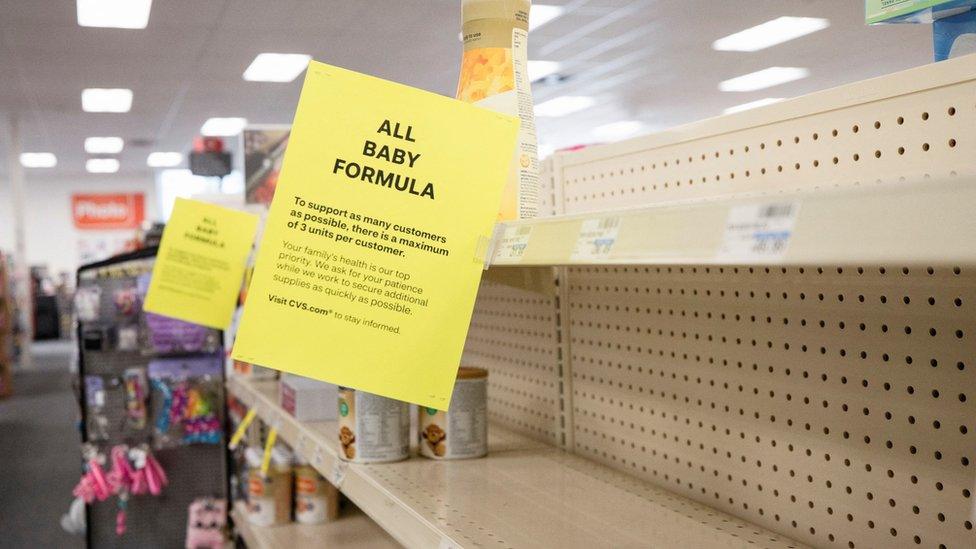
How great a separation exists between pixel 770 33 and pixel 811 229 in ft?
25.6

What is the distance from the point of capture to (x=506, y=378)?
2084 millimetres

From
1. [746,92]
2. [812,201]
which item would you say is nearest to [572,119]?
[746,92]

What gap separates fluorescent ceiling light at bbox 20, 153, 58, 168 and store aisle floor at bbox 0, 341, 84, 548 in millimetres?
4691

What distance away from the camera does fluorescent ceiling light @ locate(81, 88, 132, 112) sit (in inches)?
378

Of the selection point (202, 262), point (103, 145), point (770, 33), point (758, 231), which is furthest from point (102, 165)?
point (758, 231)

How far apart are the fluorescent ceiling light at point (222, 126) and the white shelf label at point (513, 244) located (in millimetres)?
11018

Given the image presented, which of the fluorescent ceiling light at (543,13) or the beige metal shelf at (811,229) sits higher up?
the fluorescent ceiling light at (543,13)

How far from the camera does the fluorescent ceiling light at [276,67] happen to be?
8.31m

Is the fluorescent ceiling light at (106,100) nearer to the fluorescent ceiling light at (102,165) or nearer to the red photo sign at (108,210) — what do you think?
the fluorescent ceiling light at (102,165)

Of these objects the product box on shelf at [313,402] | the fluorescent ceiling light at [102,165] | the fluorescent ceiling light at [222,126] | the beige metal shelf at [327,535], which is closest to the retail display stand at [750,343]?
the product box on shelf at [313,402]

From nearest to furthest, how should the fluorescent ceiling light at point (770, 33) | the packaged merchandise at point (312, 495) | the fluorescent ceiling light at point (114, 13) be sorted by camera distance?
the packaged merchandise at point (312, 495), the fluorescent ceiling light at point (114, 13), the fluorescent ceiling light at point (770, 33)

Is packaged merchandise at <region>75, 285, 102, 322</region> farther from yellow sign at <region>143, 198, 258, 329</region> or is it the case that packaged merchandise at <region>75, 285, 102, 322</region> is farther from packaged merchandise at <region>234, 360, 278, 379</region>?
yellow sign at <region>143, 198, 258, 329</region>

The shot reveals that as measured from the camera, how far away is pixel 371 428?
5.51 feet

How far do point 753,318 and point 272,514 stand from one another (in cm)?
182
